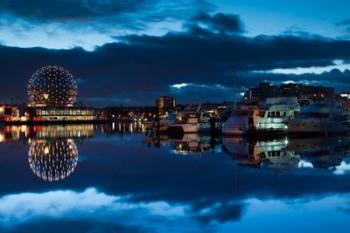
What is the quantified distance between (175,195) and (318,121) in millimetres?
45492

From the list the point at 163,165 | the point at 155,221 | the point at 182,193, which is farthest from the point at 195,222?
the point at 163,165

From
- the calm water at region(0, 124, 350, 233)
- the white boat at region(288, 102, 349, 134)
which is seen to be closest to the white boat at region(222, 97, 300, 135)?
the white boat at region(288, 102, 349, 134)

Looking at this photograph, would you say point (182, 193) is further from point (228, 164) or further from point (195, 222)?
point (228, 164)

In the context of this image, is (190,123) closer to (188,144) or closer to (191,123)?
(191,123)

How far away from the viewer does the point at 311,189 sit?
2119cm

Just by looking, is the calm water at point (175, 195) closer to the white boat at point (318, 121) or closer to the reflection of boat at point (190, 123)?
the white boat at point (318, 121)

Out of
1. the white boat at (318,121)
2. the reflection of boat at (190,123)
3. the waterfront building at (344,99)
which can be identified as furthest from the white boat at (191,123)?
the waterfront building at (344,99)

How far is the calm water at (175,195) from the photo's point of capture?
14912 mm

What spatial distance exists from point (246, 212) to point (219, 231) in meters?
2.71

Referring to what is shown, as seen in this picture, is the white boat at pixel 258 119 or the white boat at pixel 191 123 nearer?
the white boat at pixel 258 119

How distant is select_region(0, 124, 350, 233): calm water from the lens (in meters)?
14.9

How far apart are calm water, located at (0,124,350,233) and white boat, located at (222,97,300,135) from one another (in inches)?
1054

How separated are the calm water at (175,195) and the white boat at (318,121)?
95.5 feet

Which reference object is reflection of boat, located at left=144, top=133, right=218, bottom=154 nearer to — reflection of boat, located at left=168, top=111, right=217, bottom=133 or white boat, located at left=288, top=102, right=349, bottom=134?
reflection of boat, located at left=168, top=111, right=217, bottom=133
